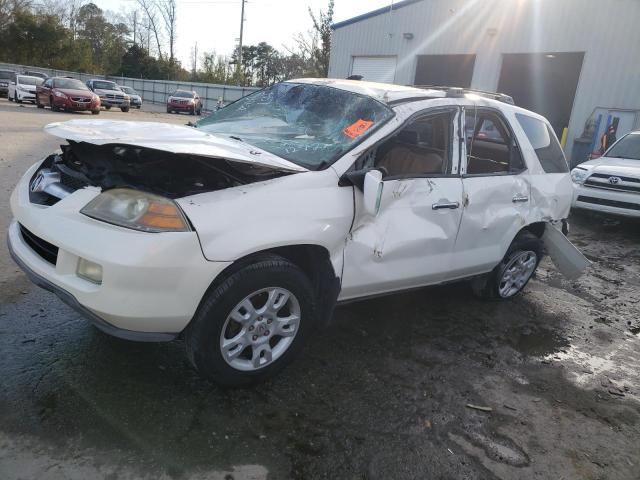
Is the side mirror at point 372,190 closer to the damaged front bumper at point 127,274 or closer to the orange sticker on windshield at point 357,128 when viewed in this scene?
the orange sticker on windshield at point 357,128

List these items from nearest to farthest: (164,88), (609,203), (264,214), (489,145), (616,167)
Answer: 1. (264,214)
2. (489,145)
3. (609,203)
4. (616,167)
5. (164,88)

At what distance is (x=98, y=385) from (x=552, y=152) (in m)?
4.16

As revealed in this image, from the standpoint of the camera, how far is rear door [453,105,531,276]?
3.66 metres

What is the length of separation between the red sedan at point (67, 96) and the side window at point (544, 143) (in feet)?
64.3

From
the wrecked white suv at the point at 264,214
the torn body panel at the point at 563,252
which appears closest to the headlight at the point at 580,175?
the torn body panel at the point at 563,252

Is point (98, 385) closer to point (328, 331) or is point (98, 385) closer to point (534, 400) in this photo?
point (328, 331)

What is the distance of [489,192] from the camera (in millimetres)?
3770

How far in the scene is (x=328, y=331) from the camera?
11.9 ft

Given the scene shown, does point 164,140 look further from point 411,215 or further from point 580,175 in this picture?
point 580,175

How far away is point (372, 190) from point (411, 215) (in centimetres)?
58

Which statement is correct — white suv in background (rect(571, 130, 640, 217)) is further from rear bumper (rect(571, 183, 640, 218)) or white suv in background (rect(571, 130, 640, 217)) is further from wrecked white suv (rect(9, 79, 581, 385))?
wrecked white suv (rect(9, 79, 581, 385))

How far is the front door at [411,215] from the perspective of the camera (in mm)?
3033

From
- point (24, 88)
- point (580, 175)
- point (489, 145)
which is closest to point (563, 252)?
point (489, 145)

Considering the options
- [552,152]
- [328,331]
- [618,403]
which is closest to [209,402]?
[328,331]
